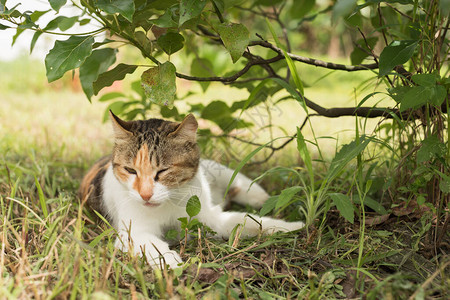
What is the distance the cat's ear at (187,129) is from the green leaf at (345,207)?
683 mm

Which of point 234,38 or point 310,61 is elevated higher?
point 234,38

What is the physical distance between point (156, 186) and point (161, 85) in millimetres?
420

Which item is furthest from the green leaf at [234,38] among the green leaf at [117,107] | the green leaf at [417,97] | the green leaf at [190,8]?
the green leaf at [117,107]

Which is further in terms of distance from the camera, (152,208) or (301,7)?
(301,7)

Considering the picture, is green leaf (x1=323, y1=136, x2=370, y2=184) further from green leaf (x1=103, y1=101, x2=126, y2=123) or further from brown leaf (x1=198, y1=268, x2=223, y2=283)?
green leaf (x1=103, y1=101, x2=126, y2=123)

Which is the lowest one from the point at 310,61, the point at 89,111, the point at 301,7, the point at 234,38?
the point at 89,111

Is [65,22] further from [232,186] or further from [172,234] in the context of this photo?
[232,186]

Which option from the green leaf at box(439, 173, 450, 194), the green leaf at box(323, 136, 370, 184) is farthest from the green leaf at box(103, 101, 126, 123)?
Answer: the green leaf at box(439, 173, 450, 194)

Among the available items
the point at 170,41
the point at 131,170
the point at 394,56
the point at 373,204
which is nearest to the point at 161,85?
the point at 170,41

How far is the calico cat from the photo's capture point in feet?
5.94

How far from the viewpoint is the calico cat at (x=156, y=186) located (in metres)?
1.81

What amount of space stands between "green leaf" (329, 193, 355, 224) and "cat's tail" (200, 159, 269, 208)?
95cm

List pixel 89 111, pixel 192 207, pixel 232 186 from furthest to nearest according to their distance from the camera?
pixel 89 111 < pixel 232 186 < pixel 192 207

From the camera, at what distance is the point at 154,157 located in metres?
1.85
